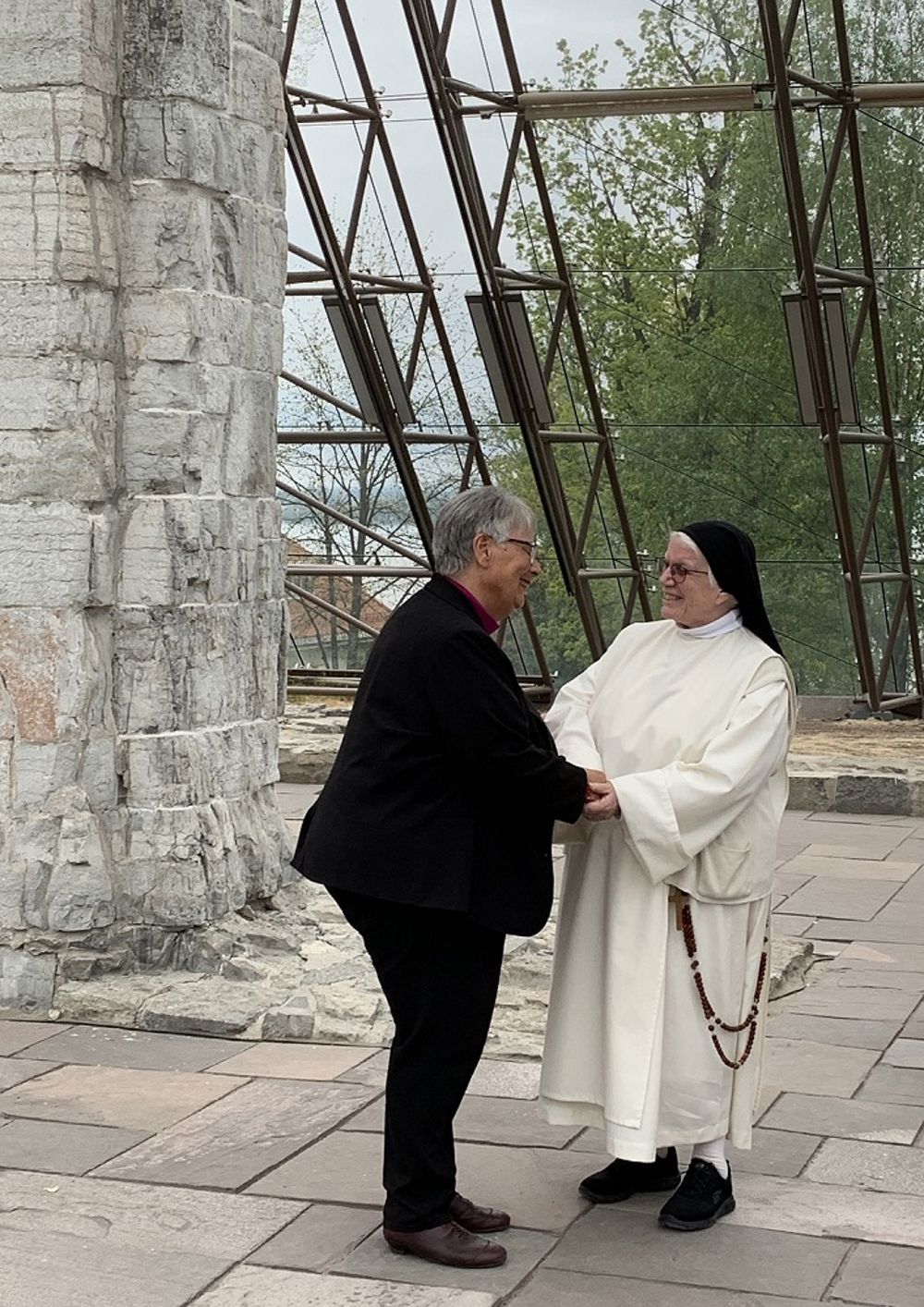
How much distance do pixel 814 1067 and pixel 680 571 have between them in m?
1.75

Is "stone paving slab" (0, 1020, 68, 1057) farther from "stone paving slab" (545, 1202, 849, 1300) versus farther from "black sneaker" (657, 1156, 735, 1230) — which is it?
"black sneaker" (657, 1156, 735, 1230)

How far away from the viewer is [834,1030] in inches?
214

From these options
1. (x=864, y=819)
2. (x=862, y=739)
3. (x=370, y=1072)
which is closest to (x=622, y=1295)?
(x=370, y=1072)

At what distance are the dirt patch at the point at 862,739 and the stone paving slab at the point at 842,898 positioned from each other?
8.83 feet

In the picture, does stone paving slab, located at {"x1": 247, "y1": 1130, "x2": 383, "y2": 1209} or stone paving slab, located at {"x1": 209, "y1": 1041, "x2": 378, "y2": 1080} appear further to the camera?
stone paving slab, located at {"x1": 209, "y1": 1041, "x2": 378, "y2": 1080}

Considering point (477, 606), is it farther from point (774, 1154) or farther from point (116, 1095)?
point (116, 1095)

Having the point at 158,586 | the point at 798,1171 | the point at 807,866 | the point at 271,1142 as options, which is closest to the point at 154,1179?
the point at 271,1142

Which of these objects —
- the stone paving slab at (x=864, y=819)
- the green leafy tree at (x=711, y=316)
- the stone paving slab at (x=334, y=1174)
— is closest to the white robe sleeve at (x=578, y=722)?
the stone paving slab at (x=334, y=1174)

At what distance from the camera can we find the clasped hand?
12.1ft

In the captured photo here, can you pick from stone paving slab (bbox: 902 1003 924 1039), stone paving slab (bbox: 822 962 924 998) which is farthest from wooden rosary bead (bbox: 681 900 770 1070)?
stone paving slab (bbox: 822 962 924 998)

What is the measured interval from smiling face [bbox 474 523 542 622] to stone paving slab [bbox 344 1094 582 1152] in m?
1.30

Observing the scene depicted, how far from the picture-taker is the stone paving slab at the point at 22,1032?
519 cm

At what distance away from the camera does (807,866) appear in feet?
26.7

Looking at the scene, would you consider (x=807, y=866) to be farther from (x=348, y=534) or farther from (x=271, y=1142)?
(x=348, y=534)
